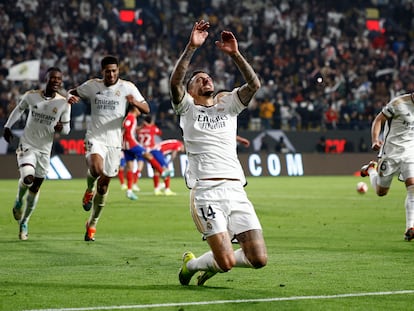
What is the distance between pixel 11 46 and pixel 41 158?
22522mm

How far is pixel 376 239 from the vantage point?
48.4 feet

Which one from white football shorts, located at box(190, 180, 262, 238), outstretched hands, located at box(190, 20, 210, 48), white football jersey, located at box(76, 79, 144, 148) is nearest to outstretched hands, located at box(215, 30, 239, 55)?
outstretched hands, located at box(190, 20, 210, 48)

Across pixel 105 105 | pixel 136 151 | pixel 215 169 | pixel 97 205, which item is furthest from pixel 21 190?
pixel 136 151

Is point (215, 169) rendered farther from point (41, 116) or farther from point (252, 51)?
point (252, 51)

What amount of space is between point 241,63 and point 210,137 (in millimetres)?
866

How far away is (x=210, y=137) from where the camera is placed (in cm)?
977

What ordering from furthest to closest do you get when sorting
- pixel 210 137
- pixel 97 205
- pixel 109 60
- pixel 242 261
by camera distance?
pixel 97 205 → pixel 109 60 → pixel 210 137 → pixel 242 261

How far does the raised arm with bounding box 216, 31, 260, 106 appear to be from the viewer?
30.9 ft

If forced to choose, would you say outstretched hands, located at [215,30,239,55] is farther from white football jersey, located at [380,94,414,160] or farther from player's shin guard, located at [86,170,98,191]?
white football jersey, located at [380,94,414,160]

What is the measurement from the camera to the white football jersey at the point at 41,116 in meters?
14.9

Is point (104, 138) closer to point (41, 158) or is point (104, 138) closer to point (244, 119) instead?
point (41, 158)

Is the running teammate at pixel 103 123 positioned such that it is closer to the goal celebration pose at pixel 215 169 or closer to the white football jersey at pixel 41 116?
the white football jersey at pixel 41 116

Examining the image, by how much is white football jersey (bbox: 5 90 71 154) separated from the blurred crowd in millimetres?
19237

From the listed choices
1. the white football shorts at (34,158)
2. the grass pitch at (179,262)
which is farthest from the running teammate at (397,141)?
the white football shorts at (34,158)
